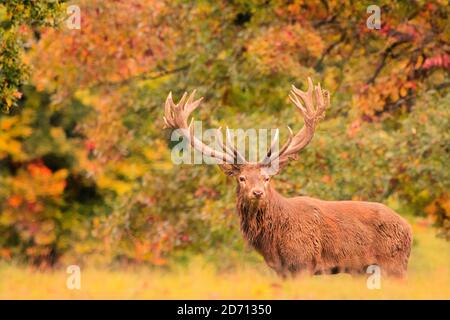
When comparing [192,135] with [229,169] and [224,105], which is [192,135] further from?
[224,105]

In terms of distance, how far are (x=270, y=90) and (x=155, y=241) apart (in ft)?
10.6

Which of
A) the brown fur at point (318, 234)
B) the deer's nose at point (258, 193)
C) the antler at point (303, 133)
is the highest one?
the antler at point (303, 133)

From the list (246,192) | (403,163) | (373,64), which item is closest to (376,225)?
(246,192)

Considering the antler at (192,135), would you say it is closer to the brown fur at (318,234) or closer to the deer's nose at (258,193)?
the brown fur at (318,234)

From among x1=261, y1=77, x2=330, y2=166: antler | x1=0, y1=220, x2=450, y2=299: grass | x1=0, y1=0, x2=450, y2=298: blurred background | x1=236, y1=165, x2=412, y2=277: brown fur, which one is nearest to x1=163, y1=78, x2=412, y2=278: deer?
x1=236, y1=165, x2=412, y2=277: brown fur

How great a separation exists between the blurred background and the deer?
5.85m

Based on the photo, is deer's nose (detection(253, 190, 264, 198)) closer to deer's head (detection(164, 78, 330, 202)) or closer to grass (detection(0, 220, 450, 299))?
deer's head (detection(164, 78, 330, 202))

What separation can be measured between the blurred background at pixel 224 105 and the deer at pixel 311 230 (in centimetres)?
585

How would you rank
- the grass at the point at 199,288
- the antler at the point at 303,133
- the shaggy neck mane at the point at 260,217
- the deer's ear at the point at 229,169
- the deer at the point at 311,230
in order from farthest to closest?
the antler at the point at 303,133, the deer's ear at the point at 229,169, the shaggy neck mane at the point at 260,217, the deer at the point at 311,230, the grass at the point at 199,288

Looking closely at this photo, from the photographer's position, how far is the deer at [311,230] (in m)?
11.0

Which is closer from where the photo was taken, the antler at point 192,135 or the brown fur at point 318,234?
the brown fur at point 318,234

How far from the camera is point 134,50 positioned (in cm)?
1967

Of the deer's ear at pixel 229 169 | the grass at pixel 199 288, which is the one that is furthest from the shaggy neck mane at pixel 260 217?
the grass at pixel 199 288
